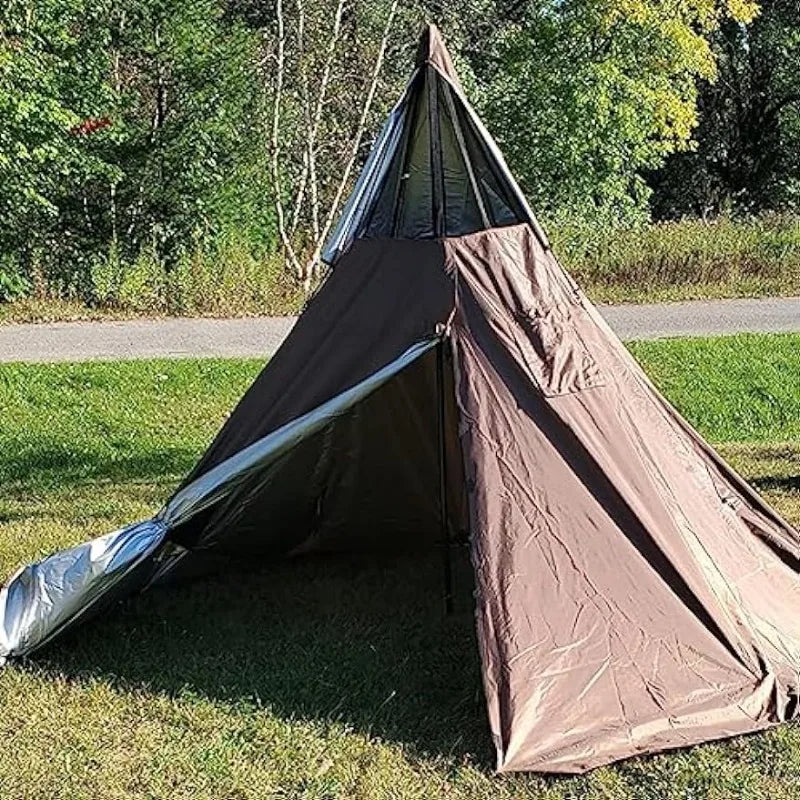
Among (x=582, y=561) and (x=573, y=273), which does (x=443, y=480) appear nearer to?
(x=582, y=561)

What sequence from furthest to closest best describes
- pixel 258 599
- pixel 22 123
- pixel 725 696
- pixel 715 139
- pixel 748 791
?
pixel 715 139, pixel 22 123, pixel 258 599, pixel 725 696, pixel 748 791

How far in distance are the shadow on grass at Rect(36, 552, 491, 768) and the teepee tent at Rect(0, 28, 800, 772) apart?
0.81ft

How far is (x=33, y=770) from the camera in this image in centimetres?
396

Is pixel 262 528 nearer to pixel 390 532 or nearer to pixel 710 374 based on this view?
pixel 390 532

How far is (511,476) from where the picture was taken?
435 cm

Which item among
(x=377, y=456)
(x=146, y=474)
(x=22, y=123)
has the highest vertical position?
(x=22, y=123)

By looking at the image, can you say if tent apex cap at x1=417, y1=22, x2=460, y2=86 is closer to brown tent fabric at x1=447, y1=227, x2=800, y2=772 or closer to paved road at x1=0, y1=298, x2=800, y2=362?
brown tent fabric at x1=447, y1=227, x2=800, y2=772

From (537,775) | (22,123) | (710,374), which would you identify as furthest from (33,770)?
(22,123)

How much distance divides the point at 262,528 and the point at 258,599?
0.40 m

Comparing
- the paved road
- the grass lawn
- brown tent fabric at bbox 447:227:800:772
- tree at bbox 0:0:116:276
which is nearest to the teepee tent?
brown tent fabric at bbox 447:227:800:772

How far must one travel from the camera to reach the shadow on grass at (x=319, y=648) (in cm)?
438

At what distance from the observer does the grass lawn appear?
388 centimetres

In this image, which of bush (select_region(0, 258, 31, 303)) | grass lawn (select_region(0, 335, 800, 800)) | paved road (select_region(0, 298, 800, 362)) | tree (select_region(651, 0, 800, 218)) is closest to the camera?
grass lawn (select_region(0, 335, 800, 800))

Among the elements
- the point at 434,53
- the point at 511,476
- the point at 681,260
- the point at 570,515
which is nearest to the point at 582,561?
the point at 570,515
